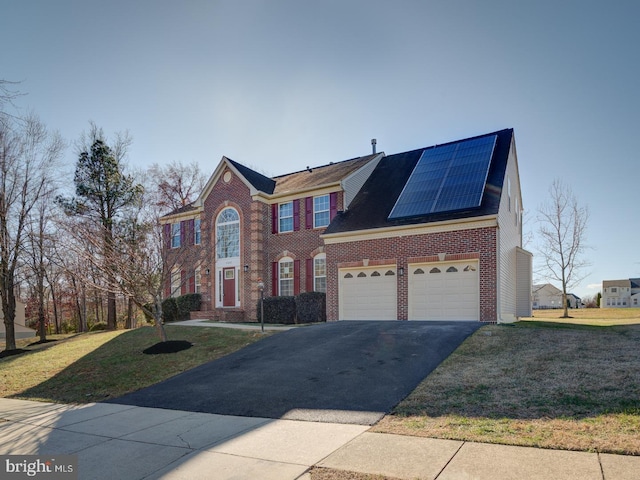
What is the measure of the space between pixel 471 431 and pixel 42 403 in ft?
30.5

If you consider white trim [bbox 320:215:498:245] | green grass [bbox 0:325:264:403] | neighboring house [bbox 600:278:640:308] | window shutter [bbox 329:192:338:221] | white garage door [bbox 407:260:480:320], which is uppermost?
window shutter [bbox 329:192:338:221]

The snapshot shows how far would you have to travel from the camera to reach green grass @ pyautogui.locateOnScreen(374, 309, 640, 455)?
5023mm

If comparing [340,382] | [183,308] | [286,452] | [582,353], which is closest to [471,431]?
[286,452]

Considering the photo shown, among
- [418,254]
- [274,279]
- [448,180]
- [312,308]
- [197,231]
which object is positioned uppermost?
[448,180]

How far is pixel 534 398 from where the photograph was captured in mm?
6410

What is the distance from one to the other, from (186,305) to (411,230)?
14.1 meters

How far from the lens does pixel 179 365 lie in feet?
38.8

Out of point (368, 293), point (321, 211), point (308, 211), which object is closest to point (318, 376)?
point (368, 293)

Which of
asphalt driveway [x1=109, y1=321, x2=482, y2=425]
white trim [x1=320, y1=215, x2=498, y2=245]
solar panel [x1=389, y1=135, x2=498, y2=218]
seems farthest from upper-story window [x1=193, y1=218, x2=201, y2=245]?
asphalt driveway [x1=109, y1=321, x2=482, y2=425]

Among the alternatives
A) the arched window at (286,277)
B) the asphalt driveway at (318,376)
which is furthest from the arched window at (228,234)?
the asphalt driveway at (318,376)

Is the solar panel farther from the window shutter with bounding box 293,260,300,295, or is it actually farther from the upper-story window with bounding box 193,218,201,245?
the upper-story window with bounding box 193,218,201,245

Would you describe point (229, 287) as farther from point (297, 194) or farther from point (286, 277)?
point (297, 194)

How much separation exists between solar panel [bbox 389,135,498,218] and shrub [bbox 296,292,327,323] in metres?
5.11

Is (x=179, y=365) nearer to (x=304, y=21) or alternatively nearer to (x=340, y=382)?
(x=340, y=382)
